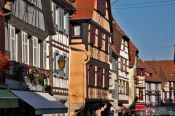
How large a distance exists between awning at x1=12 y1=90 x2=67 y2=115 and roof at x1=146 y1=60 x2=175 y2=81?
91.4 m

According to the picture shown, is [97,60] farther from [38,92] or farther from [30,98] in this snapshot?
[30,98]

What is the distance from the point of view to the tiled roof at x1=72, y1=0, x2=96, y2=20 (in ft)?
139

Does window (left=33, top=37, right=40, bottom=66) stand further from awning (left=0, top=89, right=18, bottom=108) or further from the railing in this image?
awning (left=0, top=89, right=18, bottom=108)

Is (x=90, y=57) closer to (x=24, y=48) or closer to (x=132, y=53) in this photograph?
(x=24, y=48)

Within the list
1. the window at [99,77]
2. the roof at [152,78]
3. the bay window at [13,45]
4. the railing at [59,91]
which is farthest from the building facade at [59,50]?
the roof at [152,78]

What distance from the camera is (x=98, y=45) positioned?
1810 inches

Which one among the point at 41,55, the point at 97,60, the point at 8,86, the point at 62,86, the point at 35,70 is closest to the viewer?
the point at 8,86

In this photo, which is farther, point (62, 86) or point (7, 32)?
point (62, 86)

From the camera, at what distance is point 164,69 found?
132000 mm

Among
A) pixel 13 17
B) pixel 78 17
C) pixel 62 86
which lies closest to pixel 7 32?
pixel 13 17

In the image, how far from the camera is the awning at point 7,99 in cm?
2151

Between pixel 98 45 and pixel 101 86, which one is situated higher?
pixel 98 45

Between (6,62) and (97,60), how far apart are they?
2368 cm

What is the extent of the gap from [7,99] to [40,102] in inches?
180
